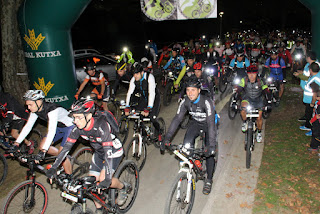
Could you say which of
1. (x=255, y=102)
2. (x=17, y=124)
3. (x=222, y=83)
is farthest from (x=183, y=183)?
(x=222, y=83)

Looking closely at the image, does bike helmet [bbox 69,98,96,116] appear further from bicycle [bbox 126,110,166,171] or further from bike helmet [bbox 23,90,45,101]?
bicycle [bbox 126,110,166,171]

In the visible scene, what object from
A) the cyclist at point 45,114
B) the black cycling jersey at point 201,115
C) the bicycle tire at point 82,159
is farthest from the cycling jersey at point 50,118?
the black cycling jersey at point 201,115

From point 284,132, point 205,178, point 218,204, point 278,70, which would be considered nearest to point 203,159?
point 205,178

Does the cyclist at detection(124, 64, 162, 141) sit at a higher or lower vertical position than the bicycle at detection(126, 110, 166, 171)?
higher

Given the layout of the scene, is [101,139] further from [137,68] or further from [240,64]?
[240,64]

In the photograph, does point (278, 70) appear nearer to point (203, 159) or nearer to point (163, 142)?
point (203, 159)

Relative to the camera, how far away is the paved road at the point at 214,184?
520 cm

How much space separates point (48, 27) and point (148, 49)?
842 centimetres

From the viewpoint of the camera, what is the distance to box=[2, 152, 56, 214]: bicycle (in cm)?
461

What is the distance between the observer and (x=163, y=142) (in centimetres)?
490

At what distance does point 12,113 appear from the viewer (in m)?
6.64

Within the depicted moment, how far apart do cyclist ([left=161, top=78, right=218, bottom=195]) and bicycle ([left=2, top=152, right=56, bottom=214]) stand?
2412mm

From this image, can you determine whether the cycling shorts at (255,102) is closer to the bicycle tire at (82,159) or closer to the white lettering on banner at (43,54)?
the bicycle tire at (82,159)

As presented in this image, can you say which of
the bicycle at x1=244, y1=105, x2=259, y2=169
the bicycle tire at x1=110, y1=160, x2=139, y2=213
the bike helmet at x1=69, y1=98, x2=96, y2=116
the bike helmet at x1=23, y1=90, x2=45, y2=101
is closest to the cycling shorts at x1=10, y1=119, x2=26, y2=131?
the bike helmet at x1=23, y1=90, x2=45, y2=101
